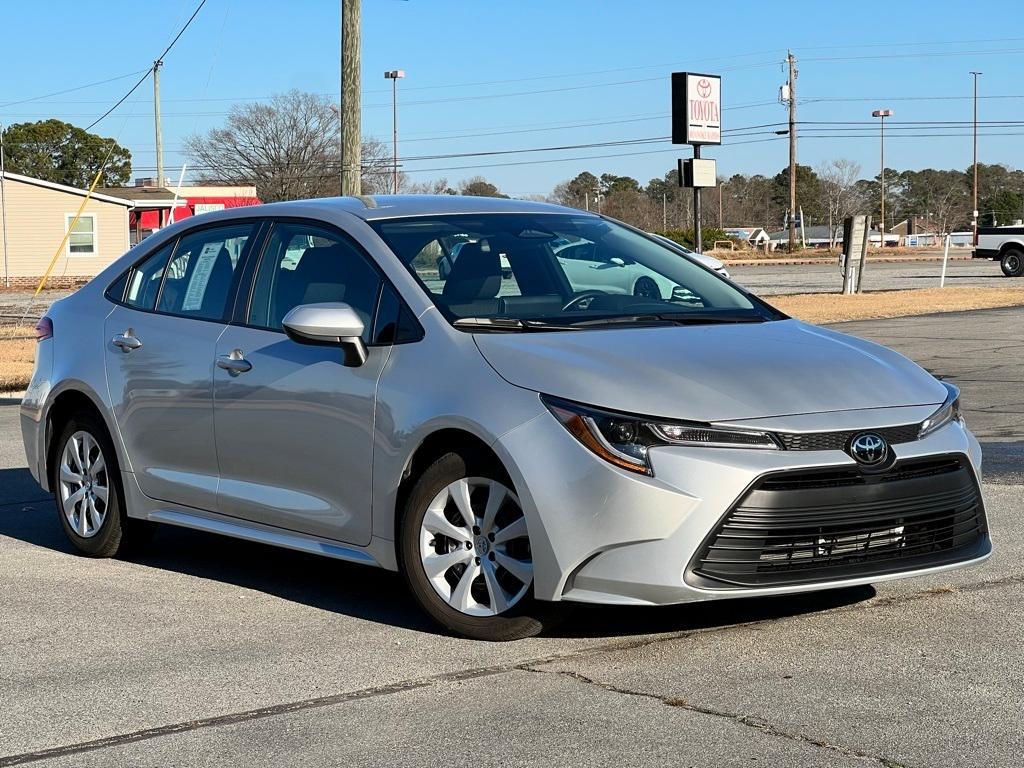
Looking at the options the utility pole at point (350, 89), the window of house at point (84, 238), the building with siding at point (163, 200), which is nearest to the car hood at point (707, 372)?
the utility pole at point (350, 89)

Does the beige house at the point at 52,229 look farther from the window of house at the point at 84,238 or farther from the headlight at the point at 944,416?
the headlight at the point at 944,416

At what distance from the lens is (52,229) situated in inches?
2121

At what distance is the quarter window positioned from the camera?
6.13 metres

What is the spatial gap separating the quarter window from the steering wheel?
0.76m

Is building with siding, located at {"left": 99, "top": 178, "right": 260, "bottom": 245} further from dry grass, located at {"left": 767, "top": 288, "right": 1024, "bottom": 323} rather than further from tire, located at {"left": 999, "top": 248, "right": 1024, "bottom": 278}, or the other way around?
dry grass, located at {"left": 767, "top": 288, "right": 1024, "bottom": 323}

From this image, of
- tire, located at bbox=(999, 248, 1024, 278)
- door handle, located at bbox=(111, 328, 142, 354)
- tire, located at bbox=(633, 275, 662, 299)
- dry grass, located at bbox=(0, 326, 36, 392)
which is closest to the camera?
tire, located at bbox=(633, 275, 662, 299)

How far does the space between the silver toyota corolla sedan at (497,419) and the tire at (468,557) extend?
1 centimetres

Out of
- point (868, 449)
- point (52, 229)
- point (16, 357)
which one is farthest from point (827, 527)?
point (52, 229)

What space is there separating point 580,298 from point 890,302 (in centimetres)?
2518

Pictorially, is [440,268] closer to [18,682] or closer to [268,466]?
[268,466]

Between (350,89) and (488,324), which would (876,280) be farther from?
(488,324)

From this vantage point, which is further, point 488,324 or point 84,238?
point 84,238

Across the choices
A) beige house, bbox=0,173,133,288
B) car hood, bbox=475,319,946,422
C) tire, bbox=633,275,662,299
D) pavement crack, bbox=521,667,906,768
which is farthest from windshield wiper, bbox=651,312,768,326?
beige house, bbox=0,173,133,288

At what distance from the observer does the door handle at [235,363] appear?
6.33 meters
